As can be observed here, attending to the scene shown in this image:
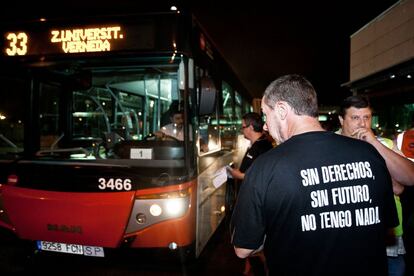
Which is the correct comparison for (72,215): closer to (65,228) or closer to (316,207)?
(65,228)

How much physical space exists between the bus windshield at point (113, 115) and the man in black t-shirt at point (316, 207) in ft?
6.74

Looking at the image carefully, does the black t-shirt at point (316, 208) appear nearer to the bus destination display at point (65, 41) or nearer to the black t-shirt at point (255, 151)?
Result: the black t-shirt at point (255, 151)

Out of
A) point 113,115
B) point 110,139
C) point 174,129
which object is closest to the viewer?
point 174,129

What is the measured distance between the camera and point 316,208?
1577mm

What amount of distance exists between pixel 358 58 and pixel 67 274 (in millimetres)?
20908

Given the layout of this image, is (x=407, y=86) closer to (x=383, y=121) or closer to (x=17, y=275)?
(x=383, y=121)

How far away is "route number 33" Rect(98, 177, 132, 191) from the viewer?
3.45 metres

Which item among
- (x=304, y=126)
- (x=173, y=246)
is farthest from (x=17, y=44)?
(x=304, y=126)

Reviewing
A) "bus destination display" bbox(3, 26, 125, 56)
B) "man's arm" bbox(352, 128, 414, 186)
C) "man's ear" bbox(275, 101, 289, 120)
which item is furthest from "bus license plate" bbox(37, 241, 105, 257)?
"man's arm" bbox(352, 128, 414, 186)

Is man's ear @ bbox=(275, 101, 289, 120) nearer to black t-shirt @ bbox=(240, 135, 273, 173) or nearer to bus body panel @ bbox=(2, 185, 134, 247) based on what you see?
bus body panel @ bbox=(2, 185, 134, 247)

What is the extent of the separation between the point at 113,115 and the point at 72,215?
4.75 feet

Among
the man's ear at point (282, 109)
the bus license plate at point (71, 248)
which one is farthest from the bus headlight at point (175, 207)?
the man's ear at point (282, 109)

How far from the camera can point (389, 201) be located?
1.79 m

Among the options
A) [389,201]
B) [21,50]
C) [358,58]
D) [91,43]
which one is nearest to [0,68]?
[21,50]
